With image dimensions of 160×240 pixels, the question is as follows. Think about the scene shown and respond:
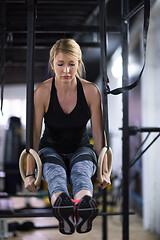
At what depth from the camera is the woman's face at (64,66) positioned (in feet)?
5.36

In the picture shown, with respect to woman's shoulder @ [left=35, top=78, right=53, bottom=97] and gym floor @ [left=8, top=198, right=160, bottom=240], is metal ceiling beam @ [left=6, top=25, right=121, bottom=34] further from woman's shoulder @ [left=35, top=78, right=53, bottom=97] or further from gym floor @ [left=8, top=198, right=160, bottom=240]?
gym floor @ [left=8, top=198, right=160, bottom=240]

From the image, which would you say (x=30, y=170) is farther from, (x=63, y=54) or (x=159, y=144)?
→ (x=159, y=144)

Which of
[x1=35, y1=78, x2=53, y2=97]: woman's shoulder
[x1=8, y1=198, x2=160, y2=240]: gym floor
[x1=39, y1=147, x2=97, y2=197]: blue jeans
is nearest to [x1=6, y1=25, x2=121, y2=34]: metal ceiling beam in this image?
[x1=35, y1=78, x2=53, y2=97]: woman's shoulder

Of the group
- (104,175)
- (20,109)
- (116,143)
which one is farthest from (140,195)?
(20,109)

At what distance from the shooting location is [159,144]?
3961 mm

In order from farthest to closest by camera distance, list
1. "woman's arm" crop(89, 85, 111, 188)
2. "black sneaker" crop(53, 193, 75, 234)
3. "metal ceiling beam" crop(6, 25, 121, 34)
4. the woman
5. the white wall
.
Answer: the white wall, "metal ceiling beam" crop(6, 25, 121, 34), "woman's arm" crop(89, 85, 111, 188), the woman, "black sneaker" crop(53, 193, 75, 234)

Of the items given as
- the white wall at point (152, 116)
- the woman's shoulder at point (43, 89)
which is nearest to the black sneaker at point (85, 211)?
the woman's shoulder at point (43, 89)

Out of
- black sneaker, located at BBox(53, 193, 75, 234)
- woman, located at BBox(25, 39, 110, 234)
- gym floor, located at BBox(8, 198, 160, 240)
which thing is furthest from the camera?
gym floor, located at BBox(8, 198, 160, 240)

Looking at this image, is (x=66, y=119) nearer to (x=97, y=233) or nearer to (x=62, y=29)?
(x=62, y=29)

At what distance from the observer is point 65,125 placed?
169 centimetres

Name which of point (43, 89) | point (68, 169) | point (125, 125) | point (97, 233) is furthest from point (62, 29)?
point (97, 233)

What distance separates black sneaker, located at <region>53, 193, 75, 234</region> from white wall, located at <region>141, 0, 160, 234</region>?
107 inches

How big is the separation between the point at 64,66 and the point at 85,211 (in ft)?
2.14

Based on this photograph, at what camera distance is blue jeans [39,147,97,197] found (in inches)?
58.5
